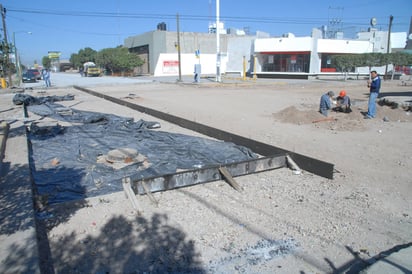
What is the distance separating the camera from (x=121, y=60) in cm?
5569

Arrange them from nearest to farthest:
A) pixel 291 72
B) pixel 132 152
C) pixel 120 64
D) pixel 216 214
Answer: pixel 216 214, pixel 132 152, pixel 291 72, pixel 120 64

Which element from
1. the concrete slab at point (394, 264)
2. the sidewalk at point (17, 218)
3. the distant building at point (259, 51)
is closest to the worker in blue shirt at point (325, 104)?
the concrete slab at point (394, 264)

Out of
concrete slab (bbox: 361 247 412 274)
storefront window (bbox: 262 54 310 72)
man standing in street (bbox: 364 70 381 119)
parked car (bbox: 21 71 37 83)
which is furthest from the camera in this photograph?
parked car (bbox: 21 71 37 83)

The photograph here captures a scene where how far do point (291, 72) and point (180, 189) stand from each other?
40442mm

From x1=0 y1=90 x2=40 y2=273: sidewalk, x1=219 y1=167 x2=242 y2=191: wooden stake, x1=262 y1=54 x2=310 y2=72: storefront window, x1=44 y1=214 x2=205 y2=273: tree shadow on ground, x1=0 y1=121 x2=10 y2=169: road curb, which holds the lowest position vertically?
x1=44 y1=214 x2=205 y2=273: tree shadow on ground

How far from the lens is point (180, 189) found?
18.1 ft

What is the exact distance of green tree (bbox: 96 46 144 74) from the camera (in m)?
55.9

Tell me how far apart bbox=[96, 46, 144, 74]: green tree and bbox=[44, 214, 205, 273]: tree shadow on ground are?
180ft

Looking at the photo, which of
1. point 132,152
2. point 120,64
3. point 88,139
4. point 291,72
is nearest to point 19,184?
point 132,152

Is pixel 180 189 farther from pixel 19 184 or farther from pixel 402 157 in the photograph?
pixel 402 157

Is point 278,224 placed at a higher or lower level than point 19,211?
lower

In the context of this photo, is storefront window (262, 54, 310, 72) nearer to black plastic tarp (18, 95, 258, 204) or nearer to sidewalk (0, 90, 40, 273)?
black plastic tarp (18, 95, 258, 204)

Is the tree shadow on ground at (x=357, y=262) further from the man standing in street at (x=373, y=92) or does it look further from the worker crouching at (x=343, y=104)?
the worker crouching at (x=343, y=104)

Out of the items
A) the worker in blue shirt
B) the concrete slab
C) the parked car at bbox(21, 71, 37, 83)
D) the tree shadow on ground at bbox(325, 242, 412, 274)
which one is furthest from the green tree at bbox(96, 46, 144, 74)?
the concrete slab
